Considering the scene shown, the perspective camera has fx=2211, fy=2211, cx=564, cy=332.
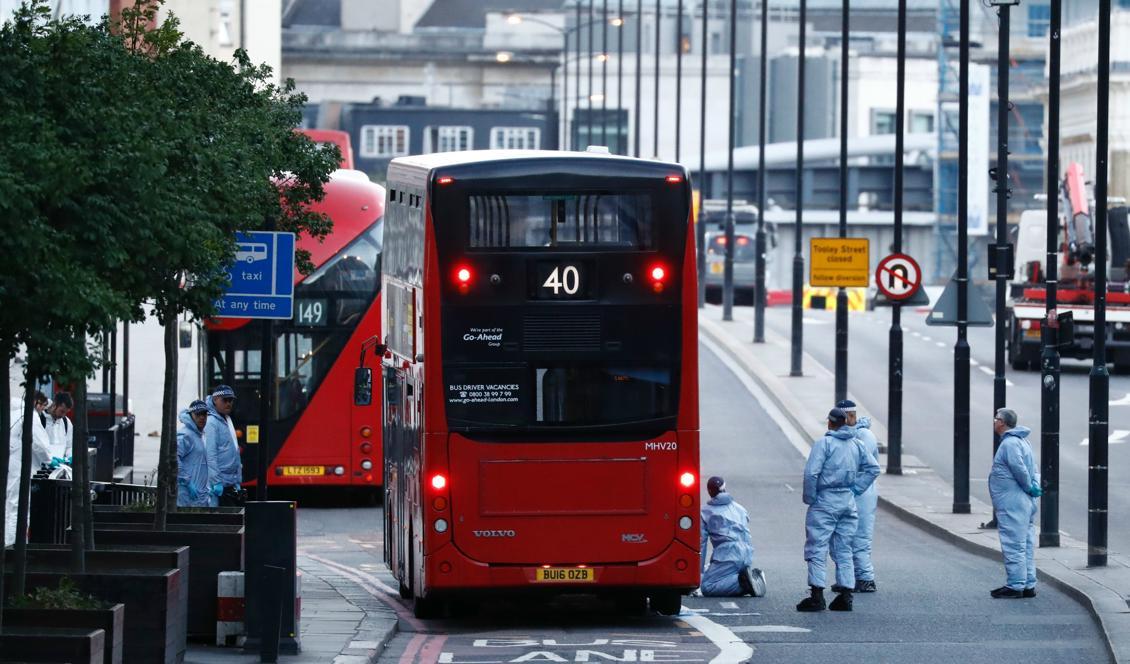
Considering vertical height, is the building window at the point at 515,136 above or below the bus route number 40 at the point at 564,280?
above

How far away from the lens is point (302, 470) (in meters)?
28.4

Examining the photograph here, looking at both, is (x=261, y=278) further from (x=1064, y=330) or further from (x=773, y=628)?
(x=1064, y=330)

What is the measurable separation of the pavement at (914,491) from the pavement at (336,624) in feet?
17.7

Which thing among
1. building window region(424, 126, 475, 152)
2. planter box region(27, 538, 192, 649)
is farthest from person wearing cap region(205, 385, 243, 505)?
building window region(424, 126, 475, 152)

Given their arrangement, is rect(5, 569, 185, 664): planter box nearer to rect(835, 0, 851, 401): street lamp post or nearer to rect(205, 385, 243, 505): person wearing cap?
rect(205, 385, 243, 505): person wearing cap

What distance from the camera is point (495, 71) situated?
436ft

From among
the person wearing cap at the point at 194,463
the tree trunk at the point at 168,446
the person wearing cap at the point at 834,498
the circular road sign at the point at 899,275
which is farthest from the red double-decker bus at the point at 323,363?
the person wearing cap at the point at 834,498

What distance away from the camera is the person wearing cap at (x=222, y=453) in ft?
69.7

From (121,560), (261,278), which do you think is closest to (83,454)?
(121,560)

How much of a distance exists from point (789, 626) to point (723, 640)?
0.98 meters

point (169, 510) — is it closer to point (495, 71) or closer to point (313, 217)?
point (313, 217)

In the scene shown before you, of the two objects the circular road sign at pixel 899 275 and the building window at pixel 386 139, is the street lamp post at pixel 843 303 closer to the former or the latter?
the circular road sign at pixel 899 275

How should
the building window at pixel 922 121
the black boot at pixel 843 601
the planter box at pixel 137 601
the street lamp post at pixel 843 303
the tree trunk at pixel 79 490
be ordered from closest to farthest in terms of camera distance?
the planter box at pixel 137 601 < the tree trunk at pixel 79 490 < the black boot at pixel 843 601 < the street lamp post at pixel 843 303 < the building window at pixel 922 121

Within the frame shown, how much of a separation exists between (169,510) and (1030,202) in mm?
93576
